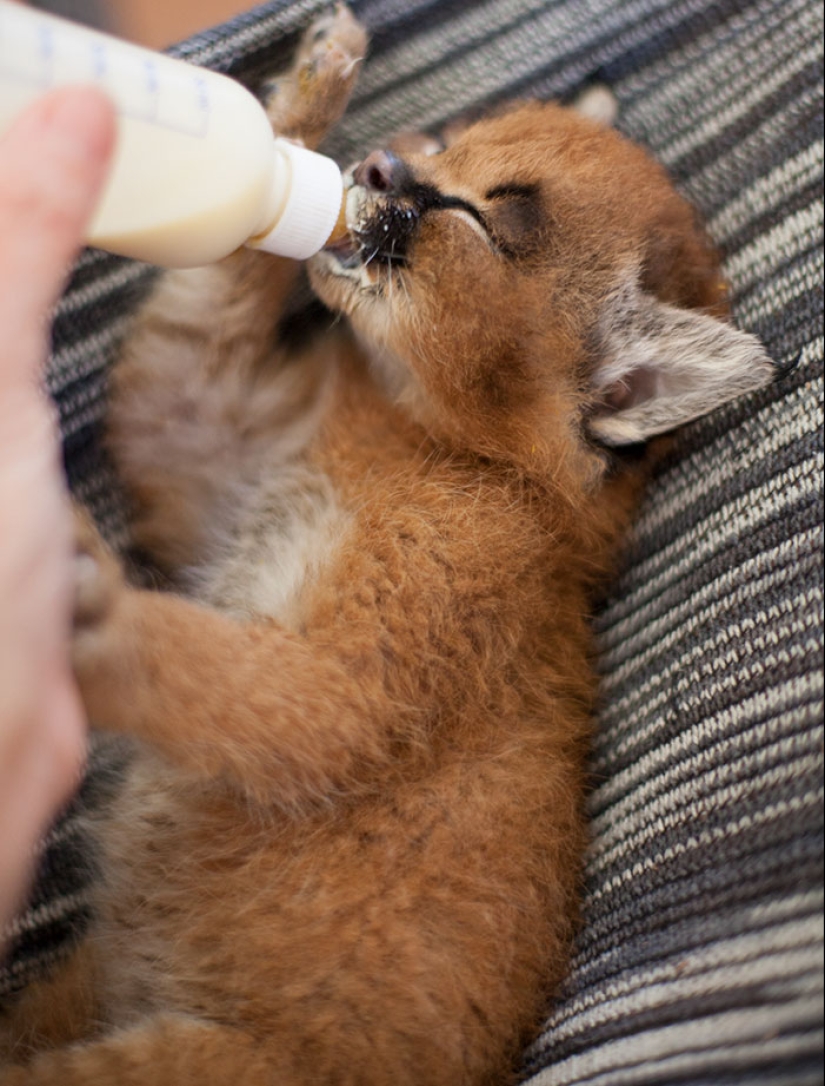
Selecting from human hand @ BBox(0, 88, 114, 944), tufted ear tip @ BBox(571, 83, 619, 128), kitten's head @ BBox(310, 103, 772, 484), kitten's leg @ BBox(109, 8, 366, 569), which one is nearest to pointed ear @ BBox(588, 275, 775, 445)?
kitten's head @ BBox(310, 103, 772, 484)

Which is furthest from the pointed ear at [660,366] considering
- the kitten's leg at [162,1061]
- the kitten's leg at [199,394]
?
the kitten's leg at [162,1061]

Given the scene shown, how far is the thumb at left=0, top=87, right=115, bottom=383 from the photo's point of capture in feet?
3.09

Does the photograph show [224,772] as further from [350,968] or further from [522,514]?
[522,514]

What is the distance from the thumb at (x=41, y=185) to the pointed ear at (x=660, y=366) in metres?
1.04

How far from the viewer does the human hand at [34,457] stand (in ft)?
3.10

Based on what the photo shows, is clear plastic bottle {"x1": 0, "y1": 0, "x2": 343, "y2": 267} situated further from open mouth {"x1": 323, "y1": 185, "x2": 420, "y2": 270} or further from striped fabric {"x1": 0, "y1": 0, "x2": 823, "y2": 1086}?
striped fabric {"x1": 0, "y1": 0, "x2": 823, "y2": 1086}

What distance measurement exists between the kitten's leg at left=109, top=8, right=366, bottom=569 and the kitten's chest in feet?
0.23

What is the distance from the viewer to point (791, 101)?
1.87 meters

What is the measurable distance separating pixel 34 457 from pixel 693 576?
1179mm

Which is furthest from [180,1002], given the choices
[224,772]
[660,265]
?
[660,265]

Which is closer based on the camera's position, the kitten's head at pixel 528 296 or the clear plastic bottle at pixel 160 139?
the clear plastic bottle at pixel 160 139

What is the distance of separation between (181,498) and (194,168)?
0.87 m

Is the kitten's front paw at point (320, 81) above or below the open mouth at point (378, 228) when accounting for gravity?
above

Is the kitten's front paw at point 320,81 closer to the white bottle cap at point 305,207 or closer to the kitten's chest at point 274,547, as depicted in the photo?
the white bottle cap at point 305,207
